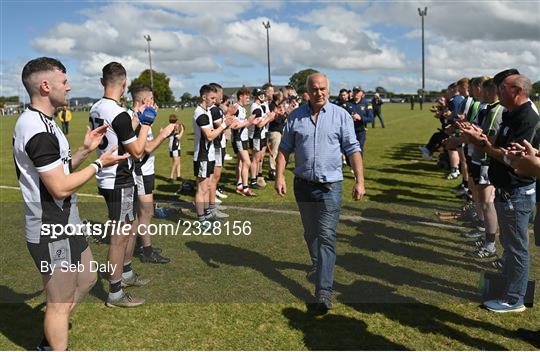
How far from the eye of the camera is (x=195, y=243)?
6398 mm

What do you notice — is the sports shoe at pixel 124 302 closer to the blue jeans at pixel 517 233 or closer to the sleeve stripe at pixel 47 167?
the sleeve stripe at pixel 47 167

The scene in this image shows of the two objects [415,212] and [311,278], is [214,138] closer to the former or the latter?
[311,278]

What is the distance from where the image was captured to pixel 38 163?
9.29 ft

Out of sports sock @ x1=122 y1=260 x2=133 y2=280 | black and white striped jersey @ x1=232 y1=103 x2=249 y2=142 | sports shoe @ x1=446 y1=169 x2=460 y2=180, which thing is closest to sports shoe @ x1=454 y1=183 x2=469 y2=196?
sports shoe @ x1=446 y1=169 x2=460 y2=180

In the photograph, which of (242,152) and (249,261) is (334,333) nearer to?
(249,261)

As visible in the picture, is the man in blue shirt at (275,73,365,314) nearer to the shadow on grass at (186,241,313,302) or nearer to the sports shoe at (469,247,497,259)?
the shadow on grass at (186,241,313,302)

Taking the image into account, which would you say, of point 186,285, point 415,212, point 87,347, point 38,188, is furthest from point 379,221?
point 38,188

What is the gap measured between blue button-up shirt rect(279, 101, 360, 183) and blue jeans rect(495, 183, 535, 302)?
152cm

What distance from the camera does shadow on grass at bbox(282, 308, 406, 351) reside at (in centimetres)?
366

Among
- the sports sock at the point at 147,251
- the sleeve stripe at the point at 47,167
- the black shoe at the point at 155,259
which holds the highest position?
the sleeve stripe at the point at 47,167

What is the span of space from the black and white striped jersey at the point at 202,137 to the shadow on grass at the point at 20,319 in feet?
10.2

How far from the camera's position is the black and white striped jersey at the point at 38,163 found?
2.85m

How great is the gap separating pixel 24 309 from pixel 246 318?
7.35ft

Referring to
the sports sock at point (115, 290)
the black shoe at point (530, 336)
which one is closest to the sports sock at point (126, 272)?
the sports sock at point (115, 290)
